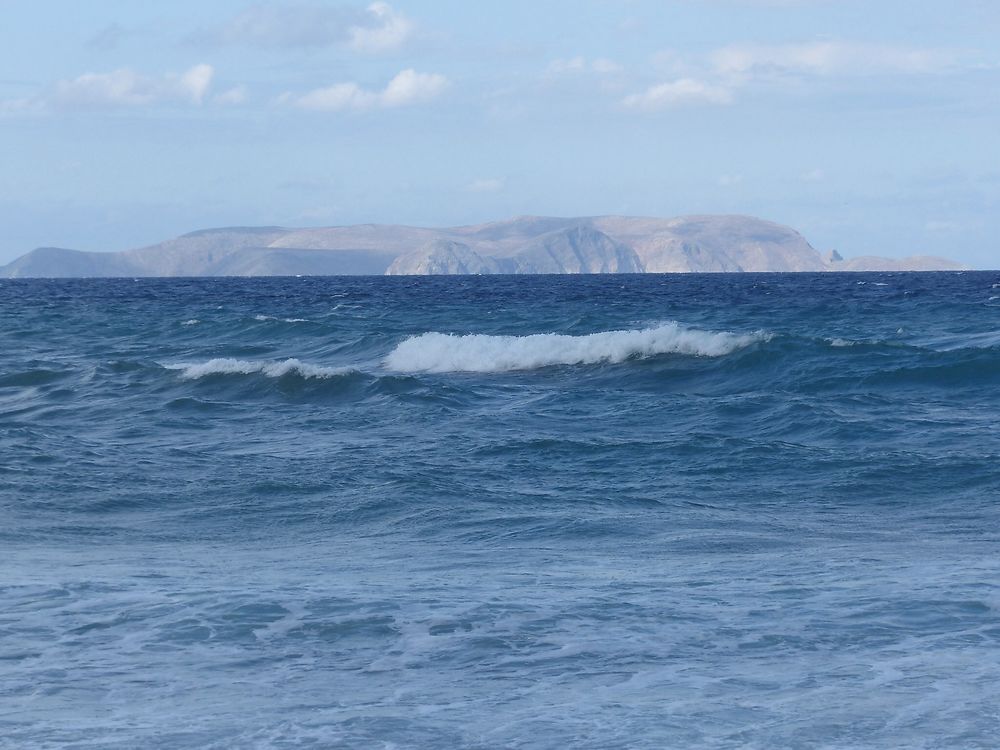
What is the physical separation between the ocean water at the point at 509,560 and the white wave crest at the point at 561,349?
2325 mm

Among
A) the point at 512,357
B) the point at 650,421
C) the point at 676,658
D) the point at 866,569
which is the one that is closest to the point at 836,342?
the point at 512,357

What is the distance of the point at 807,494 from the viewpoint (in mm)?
13164

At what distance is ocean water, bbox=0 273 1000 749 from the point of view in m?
6.48

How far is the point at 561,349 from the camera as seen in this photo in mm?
28844

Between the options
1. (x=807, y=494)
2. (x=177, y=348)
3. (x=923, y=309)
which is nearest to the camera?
(x=807, y=494)

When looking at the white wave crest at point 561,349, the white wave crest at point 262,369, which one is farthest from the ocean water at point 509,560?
the white wave crest at point 561,349

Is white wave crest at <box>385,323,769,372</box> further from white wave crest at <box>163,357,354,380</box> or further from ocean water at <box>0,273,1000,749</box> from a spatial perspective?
white wave crest at <box>163,357,354,380</box>

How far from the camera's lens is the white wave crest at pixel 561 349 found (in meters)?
27.2

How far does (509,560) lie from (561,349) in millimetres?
18942

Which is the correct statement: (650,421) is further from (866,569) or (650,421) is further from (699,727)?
(699,727)

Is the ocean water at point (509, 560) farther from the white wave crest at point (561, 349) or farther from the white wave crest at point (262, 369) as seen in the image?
the white wave crest at point (561, 349)

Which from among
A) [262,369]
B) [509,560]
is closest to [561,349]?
[262,369]

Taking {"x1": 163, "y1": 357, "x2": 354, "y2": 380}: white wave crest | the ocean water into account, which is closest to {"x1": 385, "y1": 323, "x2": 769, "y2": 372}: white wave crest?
the ocean water

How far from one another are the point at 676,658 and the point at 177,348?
30316 mm
